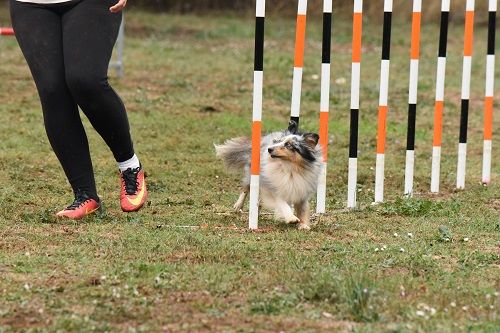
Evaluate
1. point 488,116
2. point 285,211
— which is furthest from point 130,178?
point 488,116

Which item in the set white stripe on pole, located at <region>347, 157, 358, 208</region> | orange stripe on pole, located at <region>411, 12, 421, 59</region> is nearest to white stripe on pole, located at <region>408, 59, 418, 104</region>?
orange stripe on pole, located at <region>411, 12, 421, 59</region>

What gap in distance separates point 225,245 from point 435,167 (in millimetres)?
3080

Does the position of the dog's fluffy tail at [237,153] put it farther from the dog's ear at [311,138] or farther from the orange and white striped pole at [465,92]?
the orange and white striped pole at [465,92]

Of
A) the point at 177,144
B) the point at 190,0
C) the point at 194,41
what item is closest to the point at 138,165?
the point at 177,144

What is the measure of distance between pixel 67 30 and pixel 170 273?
1.70m

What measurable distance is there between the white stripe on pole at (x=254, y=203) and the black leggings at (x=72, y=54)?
2.73 feet

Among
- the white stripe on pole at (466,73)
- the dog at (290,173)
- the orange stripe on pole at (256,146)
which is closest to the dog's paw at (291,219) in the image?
the dog at (290,173)

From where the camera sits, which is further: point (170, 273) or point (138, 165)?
point (138, 165)

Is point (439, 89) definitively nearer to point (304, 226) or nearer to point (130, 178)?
point (304, 226)

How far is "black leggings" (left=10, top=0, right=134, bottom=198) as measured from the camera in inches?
243

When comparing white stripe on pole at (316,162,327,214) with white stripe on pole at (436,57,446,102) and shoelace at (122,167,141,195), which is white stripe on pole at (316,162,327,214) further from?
white stripe on pole at (436,57,446,102)

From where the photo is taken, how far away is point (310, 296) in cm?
481

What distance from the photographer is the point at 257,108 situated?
21.6ft

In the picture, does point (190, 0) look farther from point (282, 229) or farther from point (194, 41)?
point (282, 229)
